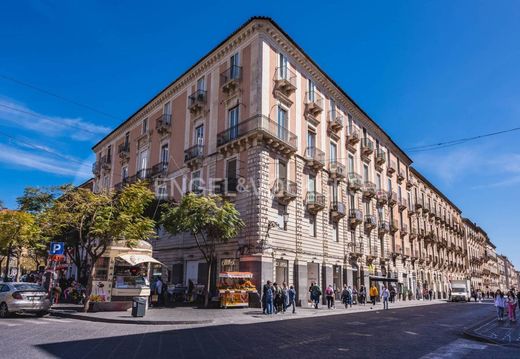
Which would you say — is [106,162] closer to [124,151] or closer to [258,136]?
[124,151]

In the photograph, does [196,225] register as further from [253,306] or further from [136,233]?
[253,306]

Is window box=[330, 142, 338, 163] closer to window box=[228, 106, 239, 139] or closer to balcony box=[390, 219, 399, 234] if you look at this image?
window box=[228, 106, 239, 139]

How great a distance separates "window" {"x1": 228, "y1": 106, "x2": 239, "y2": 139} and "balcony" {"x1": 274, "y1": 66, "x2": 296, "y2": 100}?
3.03 metres

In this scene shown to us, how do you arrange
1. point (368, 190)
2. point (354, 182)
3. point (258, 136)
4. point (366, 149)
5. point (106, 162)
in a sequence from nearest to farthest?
point (258, 136), point (354, 182), point (368, 190), point (366, 149), point (106, 162)

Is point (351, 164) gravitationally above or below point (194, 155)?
above

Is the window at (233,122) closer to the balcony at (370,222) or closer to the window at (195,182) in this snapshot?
the window at (195,182)

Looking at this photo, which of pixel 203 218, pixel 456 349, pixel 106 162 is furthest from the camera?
pixel 106 162

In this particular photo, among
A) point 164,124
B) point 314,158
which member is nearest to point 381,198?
point 314,158

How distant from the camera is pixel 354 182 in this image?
3478 cm

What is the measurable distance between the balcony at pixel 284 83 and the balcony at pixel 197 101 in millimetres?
6118

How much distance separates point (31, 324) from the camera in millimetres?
13867

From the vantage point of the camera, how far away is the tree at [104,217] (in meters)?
18.9

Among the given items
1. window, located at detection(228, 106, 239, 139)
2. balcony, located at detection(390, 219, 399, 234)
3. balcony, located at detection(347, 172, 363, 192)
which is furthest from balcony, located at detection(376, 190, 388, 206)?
window, located at detection(228, 106, 239, 139)

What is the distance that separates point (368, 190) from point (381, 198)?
12.5 ft
